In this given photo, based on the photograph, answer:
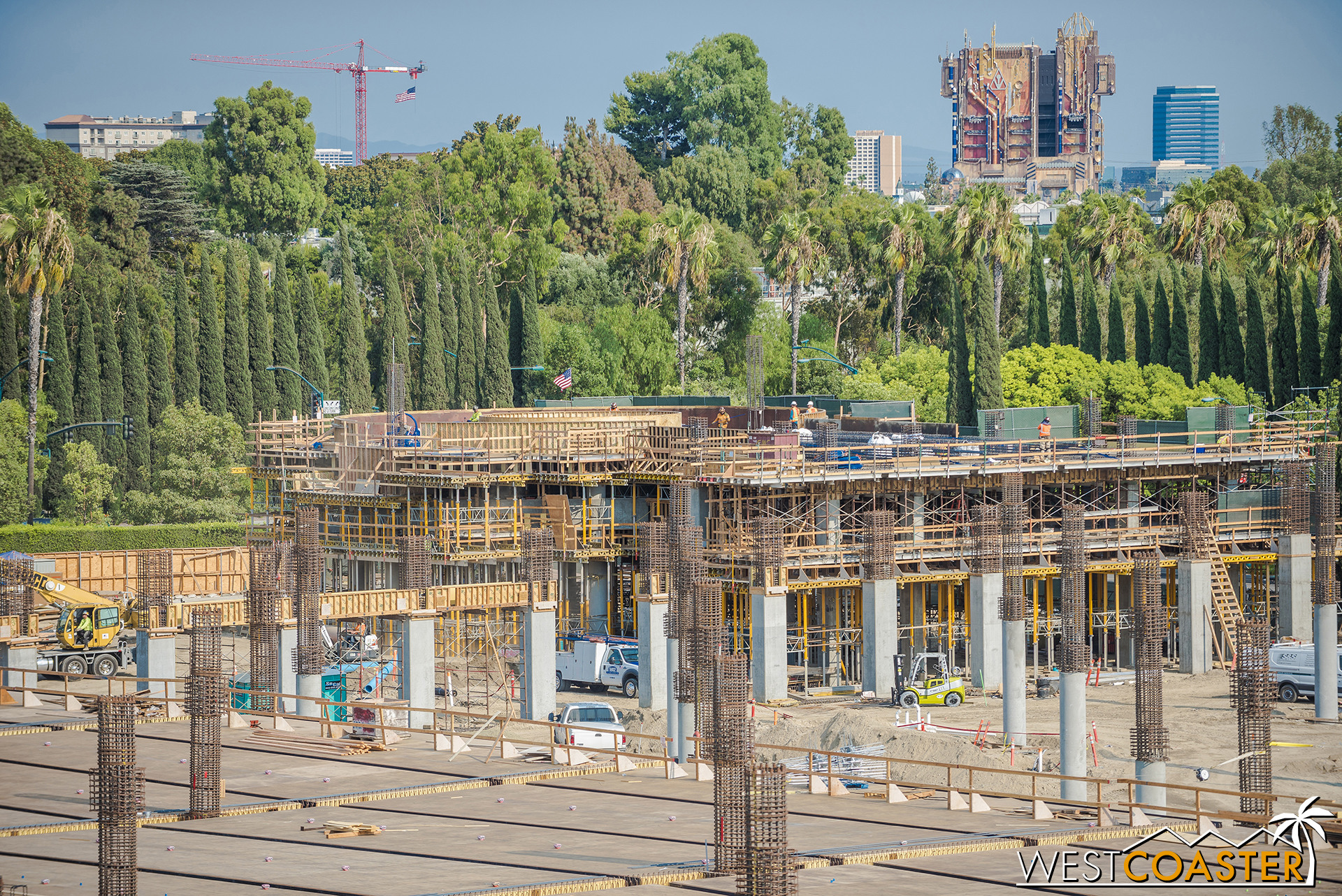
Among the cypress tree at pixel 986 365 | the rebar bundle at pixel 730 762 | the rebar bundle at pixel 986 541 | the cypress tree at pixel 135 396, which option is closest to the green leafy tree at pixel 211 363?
the cypress tree at pixel 135 396

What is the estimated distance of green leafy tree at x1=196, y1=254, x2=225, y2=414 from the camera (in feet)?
302

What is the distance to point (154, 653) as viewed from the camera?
47.0m

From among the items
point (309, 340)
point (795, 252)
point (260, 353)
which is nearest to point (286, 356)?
point (309, 340)

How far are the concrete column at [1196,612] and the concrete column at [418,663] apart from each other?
24.3 metres

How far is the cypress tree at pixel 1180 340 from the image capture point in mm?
88812

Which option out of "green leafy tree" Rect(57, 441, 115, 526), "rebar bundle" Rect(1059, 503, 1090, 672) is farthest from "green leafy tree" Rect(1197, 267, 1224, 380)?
"green leafy tree" Rect(57, 441, 115, 526)

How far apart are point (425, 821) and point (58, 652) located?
27.5 m

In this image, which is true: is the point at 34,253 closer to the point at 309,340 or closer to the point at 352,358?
the point at 309,340

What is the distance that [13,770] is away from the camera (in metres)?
37.4

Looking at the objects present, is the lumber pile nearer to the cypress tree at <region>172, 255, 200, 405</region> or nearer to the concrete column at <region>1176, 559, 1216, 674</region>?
the concrete column at <region>1176, 559, 1216, 674</region>

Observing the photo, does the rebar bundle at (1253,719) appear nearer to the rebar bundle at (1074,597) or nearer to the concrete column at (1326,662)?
the rebar bundle at (1074,597)

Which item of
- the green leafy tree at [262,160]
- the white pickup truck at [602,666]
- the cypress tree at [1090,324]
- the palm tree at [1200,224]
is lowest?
the white pickup truck at [602,666]

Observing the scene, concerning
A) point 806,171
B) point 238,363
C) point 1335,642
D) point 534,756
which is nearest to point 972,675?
point 1335,642

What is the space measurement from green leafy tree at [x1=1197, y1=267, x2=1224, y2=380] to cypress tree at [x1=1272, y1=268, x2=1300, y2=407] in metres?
3.69
